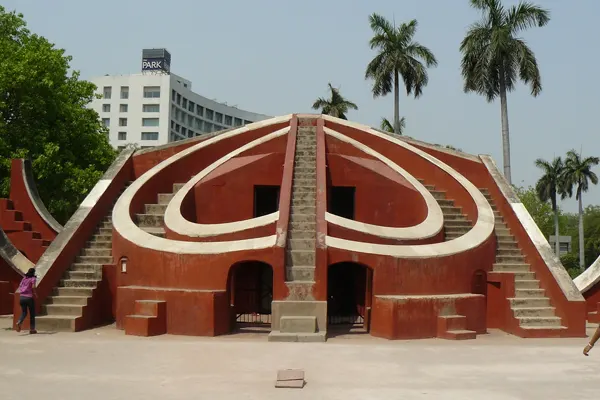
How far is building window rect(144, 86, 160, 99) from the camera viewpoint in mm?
61125

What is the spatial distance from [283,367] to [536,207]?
36837mm

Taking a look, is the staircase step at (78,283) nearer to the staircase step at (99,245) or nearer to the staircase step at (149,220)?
the staircase step at (99,245)

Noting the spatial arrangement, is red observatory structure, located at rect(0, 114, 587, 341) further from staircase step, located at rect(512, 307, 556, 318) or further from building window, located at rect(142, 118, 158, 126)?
building window, located at rect(142, 118, 158, 126)

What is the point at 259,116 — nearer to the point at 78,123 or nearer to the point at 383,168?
the point at 78,123

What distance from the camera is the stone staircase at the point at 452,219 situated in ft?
37.0

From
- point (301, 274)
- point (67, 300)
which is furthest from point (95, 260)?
point (301, 274)

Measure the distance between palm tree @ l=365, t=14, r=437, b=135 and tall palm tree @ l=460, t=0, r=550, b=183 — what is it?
466 centimetres

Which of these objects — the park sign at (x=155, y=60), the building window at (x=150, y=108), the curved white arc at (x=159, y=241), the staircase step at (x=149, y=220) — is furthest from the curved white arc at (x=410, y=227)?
the park sign at (x=155, y=60)

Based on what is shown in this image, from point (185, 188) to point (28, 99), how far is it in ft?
31.4

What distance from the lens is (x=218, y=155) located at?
13.3 m

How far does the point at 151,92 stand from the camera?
61.3 meters

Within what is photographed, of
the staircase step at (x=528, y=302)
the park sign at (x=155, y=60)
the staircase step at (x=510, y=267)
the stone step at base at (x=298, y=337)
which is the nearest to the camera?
the stone step at base at (x=298, y=337)

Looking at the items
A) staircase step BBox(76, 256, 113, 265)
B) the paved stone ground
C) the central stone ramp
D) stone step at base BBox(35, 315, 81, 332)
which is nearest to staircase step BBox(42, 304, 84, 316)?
stone step at base BBox(35, 315, 81, 332)

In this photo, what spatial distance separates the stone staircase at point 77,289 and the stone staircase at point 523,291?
6330 mm
